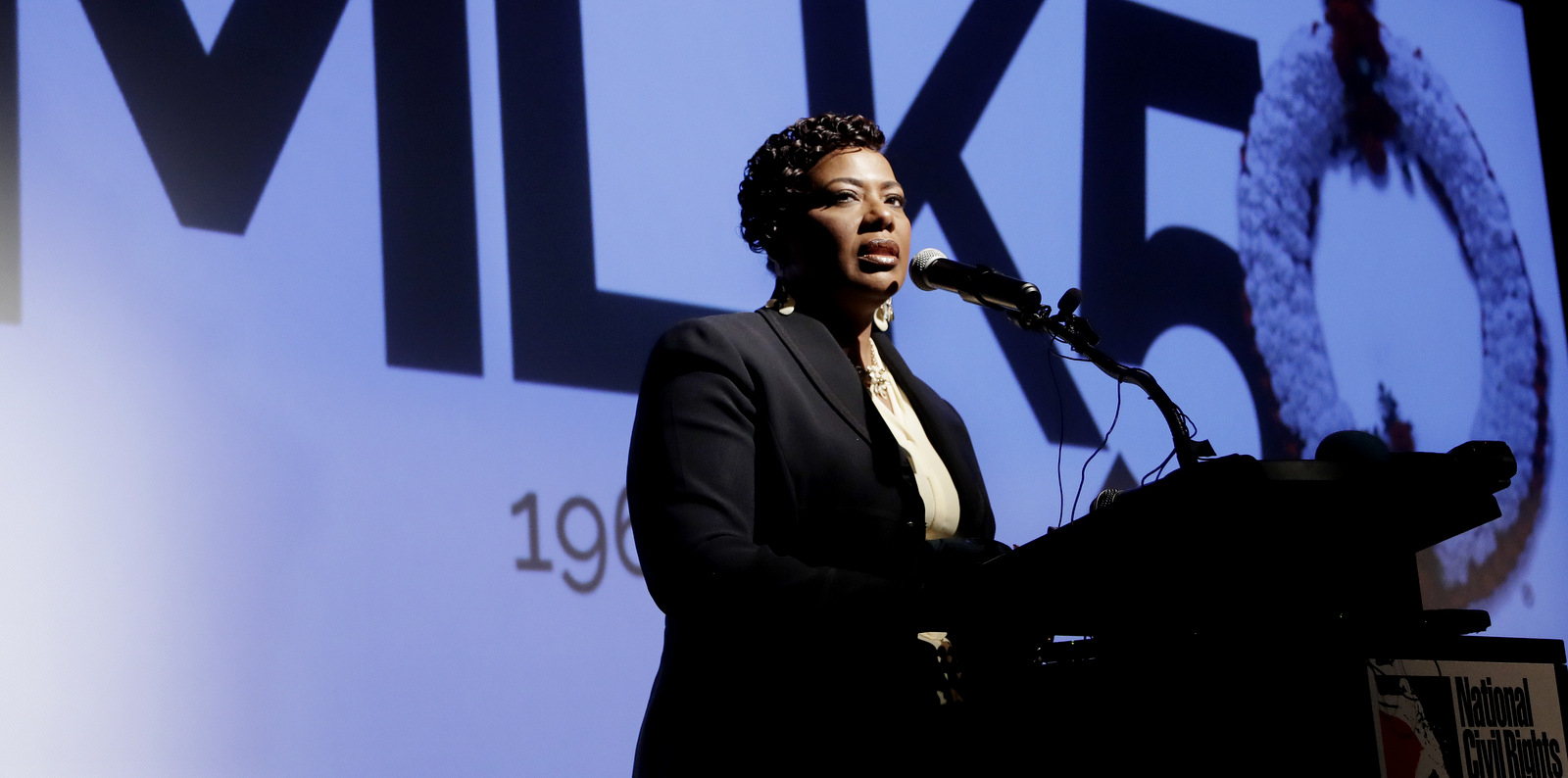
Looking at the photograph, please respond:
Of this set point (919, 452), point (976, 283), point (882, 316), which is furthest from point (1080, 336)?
point (882, 316)

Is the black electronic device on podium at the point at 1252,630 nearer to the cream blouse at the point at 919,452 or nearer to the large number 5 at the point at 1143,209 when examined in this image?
the cream blouse at the point at 919,452

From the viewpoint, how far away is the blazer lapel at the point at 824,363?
150 cm

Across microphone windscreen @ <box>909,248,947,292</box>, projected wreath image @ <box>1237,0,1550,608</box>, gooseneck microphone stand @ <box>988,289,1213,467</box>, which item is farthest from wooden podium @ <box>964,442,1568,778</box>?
projected wreath image @ <box>1237,0,1550,608</box>

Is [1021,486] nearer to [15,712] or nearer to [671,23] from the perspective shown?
[671,23]

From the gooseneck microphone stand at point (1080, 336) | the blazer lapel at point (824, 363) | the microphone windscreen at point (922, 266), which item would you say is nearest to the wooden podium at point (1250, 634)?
the gooseneck microphone stand at point (1080, 336)

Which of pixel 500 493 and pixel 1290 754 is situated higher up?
pixel 500 493

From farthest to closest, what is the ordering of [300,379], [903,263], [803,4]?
[803,4] → [300,379] → [903,263]

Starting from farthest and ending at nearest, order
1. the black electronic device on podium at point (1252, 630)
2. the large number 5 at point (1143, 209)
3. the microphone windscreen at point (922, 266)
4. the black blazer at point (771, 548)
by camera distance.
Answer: the large number 5 at point (1143, 209), the microphone windscreen at point (922, 266), the black blazer at point (771, 548), the black electronic device on podium at point (1252, 630)

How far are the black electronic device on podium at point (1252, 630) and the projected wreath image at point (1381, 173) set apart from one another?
2.27 m

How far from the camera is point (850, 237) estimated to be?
169 cm

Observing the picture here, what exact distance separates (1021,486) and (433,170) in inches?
56.3

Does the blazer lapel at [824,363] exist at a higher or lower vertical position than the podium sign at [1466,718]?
higher

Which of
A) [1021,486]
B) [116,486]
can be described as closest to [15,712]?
[116,486]

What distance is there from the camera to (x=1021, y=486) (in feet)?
9.77
